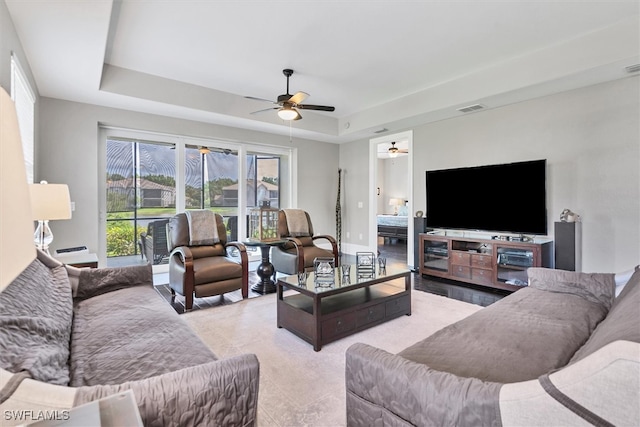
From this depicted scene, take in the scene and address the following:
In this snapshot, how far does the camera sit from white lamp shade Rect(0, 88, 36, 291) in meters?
0.45

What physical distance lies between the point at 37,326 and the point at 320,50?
343 centimetres

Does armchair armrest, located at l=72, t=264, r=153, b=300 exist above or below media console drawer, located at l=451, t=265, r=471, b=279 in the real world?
above

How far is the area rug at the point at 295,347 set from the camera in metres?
1.81

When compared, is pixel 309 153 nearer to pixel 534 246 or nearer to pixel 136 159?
pixel 136 159

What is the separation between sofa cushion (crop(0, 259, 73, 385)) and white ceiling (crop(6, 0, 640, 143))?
1998 mm

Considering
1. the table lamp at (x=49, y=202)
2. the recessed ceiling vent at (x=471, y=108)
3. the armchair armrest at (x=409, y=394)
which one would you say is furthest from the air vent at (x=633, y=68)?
the table lamp at (x=49, y=202)

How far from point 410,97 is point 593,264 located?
10.8 feet

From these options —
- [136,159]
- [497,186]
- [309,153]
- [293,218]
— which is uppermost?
[309,153]

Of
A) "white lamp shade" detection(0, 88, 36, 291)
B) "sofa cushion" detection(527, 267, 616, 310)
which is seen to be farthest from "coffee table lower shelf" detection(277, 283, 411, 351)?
"white lamp shade" detection(0, 88, 36, 291)

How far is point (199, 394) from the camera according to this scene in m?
1.05

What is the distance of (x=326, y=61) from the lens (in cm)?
383

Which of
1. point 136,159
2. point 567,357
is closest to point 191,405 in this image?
point 567,357

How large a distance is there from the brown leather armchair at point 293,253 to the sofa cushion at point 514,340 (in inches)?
98.2

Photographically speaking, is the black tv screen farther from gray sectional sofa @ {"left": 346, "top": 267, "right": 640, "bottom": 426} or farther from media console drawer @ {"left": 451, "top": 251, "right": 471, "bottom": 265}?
gray sectional sofa @ {"left": 346, "top": 267, "right": 640, "bottom": 426}
